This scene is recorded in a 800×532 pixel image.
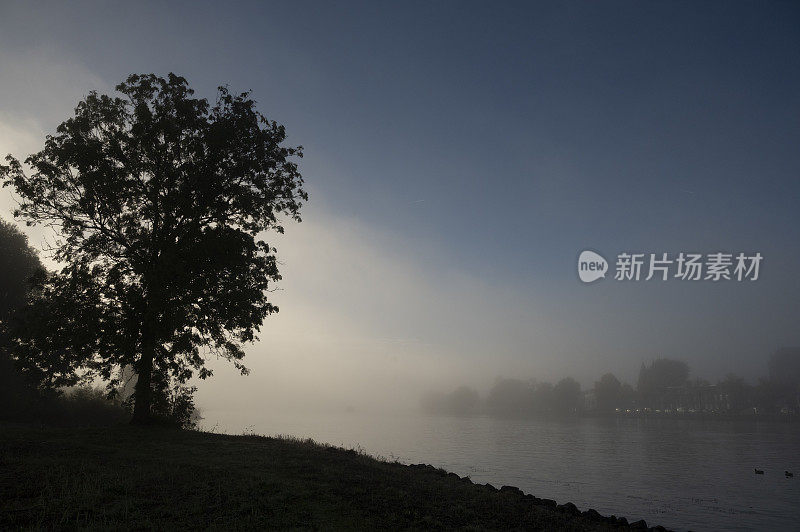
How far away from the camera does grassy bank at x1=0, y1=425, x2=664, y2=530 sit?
1190 cm

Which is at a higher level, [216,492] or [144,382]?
[216,492]

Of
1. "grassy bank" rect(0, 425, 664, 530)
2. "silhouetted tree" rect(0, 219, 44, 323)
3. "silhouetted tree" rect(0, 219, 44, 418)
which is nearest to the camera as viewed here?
"grassy bank" rect(0, 425, 664, 530)

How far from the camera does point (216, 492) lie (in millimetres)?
A: 14242

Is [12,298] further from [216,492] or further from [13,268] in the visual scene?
[216,492]

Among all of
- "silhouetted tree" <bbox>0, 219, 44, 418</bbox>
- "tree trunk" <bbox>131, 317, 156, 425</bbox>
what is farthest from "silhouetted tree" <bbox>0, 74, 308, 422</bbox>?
"silhouetted tree" <bbox>0, 219, 44, 418</bbox>

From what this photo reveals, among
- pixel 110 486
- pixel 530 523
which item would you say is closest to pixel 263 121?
pixel 110 486

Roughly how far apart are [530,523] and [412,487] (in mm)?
4926

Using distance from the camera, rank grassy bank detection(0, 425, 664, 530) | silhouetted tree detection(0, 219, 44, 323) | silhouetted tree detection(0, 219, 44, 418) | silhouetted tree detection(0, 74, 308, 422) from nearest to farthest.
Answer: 1. grassy bank detection(0, 425, 664, 530)
2. silhouetted tree detection(0, 74, 308, 422)
3. silhouetted tree detection(0, 219, 44, 418)
4. silhouetted tree detection(0, 219, 44, 323)

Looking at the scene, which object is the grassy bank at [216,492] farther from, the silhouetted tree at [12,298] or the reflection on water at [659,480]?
the silhouetted tree at [12,298]

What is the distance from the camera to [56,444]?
20141 millimetres

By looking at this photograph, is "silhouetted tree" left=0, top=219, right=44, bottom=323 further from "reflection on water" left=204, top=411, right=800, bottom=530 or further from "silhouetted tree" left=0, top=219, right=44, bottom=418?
"reflection on water" left=204, top=411, right=800, bottom=530

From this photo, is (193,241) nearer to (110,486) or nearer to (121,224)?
(121,224)

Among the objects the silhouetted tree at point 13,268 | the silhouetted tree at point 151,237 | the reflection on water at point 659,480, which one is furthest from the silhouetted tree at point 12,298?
the reflection on water at point 659,480

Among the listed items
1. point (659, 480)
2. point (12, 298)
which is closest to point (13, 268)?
point (12, 298)
